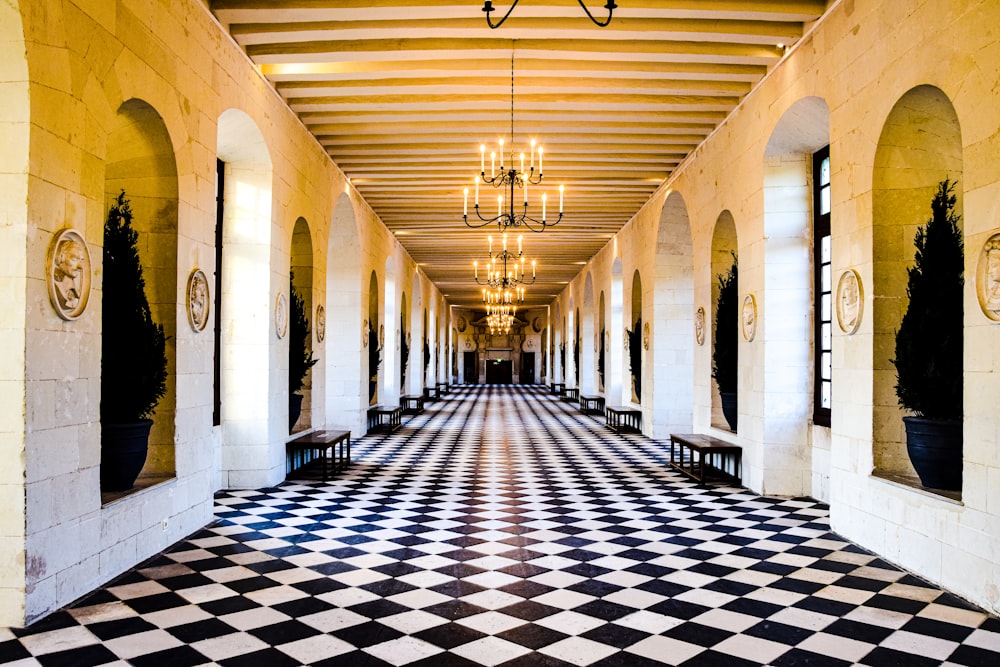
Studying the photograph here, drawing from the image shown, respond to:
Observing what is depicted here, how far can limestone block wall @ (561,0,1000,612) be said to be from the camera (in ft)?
12.7

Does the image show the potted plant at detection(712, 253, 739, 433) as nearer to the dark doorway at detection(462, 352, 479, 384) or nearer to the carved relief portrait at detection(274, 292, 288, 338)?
the carved relief portrait at detection(274, 292, 288, 338)

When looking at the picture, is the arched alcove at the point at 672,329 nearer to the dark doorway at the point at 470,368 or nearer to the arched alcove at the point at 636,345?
the arched alcove at the point at 636,345

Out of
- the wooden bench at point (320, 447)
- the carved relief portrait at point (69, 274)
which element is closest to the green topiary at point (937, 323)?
the carved relief portrait at point (69, 274)

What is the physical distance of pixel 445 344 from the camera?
3089 centimetres

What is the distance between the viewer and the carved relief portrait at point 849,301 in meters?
5.21

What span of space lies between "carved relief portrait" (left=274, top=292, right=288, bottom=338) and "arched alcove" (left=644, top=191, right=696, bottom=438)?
6097mm

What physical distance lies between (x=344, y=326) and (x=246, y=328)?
13.7ft

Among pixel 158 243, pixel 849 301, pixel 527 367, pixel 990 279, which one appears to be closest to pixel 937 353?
pixel 990 279

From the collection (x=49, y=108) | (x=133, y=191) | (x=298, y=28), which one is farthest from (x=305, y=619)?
(x=298, y=28)

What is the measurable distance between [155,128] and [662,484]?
5.87 meters

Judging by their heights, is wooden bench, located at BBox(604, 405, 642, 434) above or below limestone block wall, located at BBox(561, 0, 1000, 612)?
below

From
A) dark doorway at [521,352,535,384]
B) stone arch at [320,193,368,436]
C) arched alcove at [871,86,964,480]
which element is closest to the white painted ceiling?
stone arch at [320,193,368,436]

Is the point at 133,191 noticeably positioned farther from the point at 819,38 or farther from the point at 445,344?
the point at 445,344

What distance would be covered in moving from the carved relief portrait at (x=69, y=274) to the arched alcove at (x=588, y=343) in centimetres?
1552
